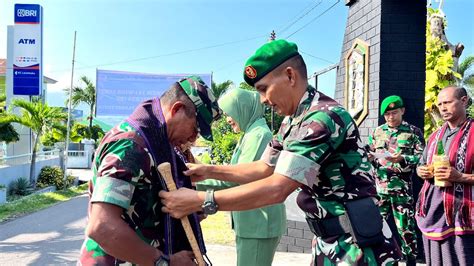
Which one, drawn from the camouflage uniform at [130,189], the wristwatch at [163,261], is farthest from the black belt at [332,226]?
the wristwatch at [163,261]

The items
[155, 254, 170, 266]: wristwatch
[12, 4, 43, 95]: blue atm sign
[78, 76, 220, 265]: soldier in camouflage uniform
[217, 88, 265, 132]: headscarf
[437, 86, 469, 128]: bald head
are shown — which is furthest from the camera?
[12, 4, 43, 95]: blue atm sign

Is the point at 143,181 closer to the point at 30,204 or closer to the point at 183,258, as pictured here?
the point at 183,258

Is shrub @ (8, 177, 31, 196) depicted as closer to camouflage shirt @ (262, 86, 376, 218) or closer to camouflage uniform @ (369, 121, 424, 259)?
camouflage uniform @ (369, 121, 424, 259)

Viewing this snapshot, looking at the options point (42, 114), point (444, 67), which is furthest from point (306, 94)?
A: point (42, 114)

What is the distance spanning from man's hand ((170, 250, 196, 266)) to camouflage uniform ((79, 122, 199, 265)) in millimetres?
43

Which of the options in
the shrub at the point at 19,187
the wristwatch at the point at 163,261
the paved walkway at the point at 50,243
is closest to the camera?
the wristwatch at the point at 163,261

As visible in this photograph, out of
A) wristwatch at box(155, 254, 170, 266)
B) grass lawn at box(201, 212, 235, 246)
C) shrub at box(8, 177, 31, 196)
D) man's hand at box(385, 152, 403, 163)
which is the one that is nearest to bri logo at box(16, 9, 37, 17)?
shrub at box(8, 177, 31, 196)

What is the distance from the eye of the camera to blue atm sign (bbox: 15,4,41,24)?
14.3m

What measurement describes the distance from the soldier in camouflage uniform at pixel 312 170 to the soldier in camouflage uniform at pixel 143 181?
11cm

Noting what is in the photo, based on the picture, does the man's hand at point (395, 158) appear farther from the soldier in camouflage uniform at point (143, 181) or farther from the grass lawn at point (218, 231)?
the soldier in camouflage uniform at point (143, 181)

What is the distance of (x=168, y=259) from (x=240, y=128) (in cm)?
180

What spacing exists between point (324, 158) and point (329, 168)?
97 millimetres

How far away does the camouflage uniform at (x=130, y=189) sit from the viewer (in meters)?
1.48

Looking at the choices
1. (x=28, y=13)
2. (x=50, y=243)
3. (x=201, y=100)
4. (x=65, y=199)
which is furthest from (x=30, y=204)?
(x=201, y=100)
